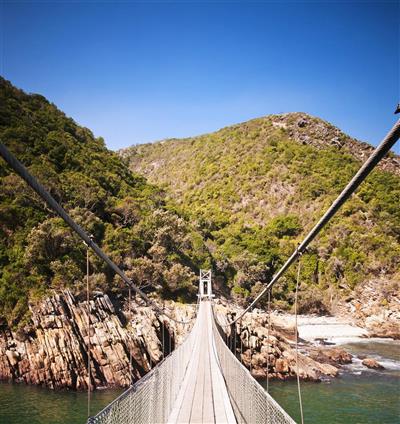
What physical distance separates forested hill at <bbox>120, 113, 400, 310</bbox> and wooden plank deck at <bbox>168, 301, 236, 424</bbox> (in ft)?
52.7

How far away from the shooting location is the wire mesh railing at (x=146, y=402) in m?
1.99

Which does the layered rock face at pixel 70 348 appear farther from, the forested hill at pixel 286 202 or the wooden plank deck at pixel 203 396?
the forested hill at pixel 286 202

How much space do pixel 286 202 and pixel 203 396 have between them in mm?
31541

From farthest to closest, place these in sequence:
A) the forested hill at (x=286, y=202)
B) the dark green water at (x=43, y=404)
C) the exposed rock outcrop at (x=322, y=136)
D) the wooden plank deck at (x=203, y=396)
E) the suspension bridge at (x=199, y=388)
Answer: the exposed rock outcrop at (x=322, y=136) < the forested hill at (x=286, y=202) < the dark green water at (x=43, y=404) < the wooden plank deck at (x=203, y=396) < the suspension bridge at (x=199, y=388)

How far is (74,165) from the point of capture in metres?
17.4

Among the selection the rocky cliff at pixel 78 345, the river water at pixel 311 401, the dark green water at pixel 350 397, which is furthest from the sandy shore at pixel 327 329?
the rocky cliff at pixel 78 345

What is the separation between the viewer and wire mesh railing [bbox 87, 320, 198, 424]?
1.99 metres

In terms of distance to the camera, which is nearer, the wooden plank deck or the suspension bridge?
the suspension bridge

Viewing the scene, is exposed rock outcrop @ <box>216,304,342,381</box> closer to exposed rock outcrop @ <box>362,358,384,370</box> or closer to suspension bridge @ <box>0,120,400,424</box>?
exposed rock outcrop @ <box>362,358,384,370</box>

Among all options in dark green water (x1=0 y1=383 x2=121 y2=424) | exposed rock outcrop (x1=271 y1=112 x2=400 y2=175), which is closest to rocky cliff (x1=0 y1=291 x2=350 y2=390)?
dark green water (x1=0 y1=383 x2=121 y2=424)

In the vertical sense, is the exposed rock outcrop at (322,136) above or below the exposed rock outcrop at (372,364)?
above

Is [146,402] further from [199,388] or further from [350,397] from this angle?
[350,397]

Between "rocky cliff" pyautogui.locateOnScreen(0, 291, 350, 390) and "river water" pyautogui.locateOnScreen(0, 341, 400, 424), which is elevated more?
"rocky cliff" pyautogui.locateOnScreen(0, 291, 350, 390)


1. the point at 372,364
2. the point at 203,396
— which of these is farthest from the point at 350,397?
the point at 203,396
